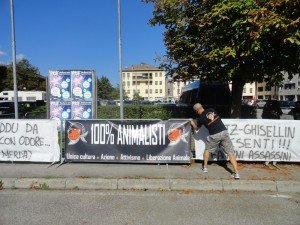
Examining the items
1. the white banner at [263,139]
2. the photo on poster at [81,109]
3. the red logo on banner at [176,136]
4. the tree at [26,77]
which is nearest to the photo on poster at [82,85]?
the photo on poster at [81,109]

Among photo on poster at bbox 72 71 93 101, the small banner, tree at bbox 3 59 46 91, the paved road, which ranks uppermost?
tree at bbox 3 59 46 91

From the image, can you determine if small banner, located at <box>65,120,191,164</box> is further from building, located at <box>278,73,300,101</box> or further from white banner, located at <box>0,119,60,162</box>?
building, located at <box>278,73,300,101</box>

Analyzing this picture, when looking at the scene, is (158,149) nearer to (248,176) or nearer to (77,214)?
(248,176)

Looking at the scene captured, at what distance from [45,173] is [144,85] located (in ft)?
409

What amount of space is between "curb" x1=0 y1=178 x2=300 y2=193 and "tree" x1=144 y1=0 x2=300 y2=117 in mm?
3994

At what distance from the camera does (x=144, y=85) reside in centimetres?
13150

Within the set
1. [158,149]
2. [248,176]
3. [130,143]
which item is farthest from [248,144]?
[130,143]

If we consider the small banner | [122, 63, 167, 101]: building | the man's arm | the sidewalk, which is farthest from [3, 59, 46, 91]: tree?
the man's arm

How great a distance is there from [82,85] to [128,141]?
2.92m

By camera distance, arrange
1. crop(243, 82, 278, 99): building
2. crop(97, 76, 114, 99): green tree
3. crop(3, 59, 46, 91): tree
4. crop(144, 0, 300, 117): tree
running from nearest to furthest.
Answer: crop(144, 0, 300, 117): tree → crop(3, 59, 46, 91): tree → crop(243, 82, 278, 99): building → crop(97, 76, 114, 99): green tree

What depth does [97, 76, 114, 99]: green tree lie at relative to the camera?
99.2 metres

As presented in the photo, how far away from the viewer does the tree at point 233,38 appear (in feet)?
28.9

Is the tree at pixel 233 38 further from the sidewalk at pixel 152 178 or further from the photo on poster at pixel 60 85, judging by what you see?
the photo on poster at pixel 60 85

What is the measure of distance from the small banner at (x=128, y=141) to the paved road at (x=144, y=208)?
1843mm
